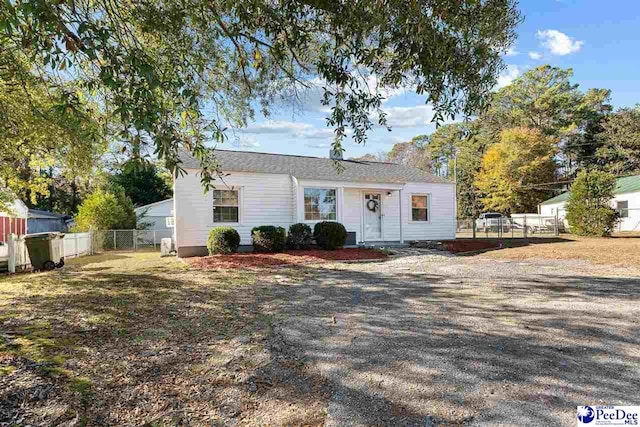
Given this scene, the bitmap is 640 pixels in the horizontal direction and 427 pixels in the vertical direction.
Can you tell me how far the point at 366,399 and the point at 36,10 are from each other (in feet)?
11.6

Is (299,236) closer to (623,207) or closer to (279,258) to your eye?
(279,258)

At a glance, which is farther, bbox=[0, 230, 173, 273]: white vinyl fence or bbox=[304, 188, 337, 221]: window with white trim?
Result: bbox=[304, 188, 337, 221]: window with white trim

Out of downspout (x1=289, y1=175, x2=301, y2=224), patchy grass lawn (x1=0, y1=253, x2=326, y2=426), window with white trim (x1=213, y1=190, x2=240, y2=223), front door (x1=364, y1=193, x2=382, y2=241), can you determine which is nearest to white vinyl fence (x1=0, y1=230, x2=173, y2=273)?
patchy grass lawn (x1=0, y1=253, x2=326, y2=426)

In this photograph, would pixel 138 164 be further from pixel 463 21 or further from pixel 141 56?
pixel 463 21

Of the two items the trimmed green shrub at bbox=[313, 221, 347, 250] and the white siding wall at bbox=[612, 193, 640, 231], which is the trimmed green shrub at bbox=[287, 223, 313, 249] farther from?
the white siding wall at bbox=[612, 193, 640, 231]

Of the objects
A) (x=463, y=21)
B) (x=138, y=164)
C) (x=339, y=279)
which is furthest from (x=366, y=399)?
(x=339, y=279)

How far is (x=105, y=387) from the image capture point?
2926 mm

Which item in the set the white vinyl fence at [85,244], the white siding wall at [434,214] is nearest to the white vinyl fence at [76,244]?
the white vinyl fence at [85,244]

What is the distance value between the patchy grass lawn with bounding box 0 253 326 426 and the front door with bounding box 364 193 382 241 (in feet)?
33.6

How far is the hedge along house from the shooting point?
43.8ft

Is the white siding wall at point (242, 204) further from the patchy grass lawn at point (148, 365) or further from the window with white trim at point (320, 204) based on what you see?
the patchy grass lawn at point (148, 365)

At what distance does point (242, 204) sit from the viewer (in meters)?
13.9

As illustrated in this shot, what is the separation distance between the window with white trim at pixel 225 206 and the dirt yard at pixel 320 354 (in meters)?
6.55

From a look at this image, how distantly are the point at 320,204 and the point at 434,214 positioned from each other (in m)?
5.95
